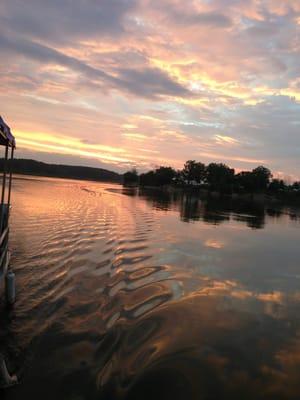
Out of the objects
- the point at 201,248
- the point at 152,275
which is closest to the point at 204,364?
the point at 152,275

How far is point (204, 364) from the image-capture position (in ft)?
24.6

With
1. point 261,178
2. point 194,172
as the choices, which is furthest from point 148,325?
point 194,172

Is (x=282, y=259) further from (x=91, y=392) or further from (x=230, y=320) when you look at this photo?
(x=91, y=392)

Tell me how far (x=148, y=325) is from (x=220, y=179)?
140180mm

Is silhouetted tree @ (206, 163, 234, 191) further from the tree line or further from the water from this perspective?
the water

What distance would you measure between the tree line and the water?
414 feet

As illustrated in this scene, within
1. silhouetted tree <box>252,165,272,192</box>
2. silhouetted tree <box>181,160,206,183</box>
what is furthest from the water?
silhouetted tree <box>181,160,206,183</box>

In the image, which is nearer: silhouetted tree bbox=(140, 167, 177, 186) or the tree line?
the tree line

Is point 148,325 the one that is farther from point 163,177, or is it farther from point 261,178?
point 163,177

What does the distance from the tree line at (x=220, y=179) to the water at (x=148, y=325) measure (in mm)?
126046

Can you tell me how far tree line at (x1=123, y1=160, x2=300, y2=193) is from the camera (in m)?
139

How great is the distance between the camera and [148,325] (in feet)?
29.6

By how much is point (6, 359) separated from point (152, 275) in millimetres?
7158

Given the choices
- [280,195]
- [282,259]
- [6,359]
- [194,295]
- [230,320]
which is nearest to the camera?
[6,359]
